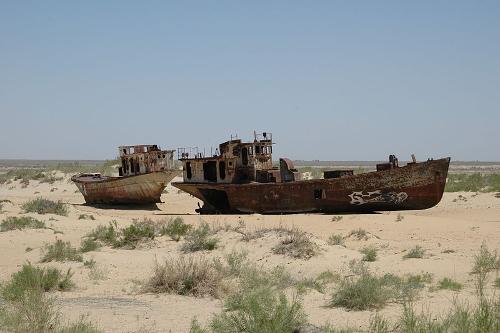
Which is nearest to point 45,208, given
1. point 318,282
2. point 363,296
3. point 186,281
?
point 186,281

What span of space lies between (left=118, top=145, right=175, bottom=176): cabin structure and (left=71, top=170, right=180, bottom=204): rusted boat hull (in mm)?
417

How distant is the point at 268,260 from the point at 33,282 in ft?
16.6

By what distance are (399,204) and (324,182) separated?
10.4 ft

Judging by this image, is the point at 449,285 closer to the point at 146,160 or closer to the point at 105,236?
the point at 105,236

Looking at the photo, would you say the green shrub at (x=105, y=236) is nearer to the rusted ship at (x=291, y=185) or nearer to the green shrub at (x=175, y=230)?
the green shrub at (x=175, y=230)

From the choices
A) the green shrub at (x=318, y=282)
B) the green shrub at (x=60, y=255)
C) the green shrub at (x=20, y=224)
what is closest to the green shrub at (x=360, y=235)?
the green shrub at (x=318, y=282)

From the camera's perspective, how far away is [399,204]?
22000 mm

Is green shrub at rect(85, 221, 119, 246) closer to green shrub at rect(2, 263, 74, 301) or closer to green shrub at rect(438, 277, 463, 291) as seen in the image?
green shrub at rect(2, 263, 74, 301)

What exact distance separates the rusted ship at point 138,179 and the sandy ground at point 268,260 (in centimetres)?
599

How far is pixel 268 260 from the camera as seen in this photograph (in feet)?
38.4

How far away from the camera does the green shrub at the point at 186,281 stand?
8.72 metres

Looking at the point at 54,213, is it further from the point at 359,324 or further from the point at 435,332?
the point at 435,332

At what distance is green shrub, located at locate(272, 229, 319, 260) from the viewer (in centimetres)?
1182

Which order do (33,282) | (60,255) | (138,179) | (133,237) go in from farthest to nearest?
1. (138,179)
2. (133,237)
3. (60,255)
4. (33,282)
